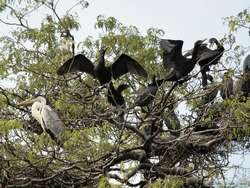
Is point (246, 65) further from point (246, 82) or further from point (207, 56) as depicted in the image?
point (207, 56)

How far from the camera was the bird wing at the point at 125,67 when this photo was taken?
5875mm

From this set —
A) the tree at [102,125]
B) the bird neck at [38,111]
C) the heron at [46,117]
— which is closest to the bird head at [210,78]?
the tree at [102,125]

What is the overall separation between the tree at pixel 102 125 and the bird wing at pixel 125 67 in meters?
0.27

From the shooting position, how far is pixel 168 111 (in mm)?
5480

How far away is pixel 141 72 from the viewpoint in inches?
238

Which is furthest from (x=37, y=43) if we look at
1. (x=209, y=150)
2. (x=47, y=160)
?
(x=209, y=150)

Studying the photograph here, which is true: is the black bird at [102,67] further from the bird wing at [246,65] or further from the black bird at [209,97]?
the bird wing at [246,65]

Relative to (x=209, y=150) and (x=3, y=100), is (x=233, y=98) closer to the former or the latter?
(x=209, y=150)

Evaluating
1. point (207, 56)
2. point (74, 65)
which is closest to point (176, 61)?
point (207, 56)

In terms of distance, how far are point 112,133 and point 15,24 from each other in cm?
197

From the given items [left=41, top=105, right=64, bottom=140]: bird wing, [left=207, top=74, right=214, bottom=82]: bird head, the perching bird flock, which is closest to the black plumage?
the perching bird flock

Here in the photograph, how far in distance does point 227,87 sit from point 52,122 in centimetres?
173

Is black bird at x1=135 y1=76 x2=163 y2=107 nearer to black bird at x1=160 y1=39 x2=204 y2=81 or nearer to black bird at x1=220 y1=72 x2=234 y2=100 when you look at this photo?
black bird at x1=160 y1=39 x2=204 y2=81

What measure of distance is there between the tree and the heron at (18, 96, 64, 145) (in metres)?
0.09
